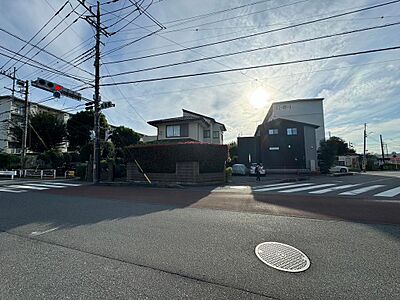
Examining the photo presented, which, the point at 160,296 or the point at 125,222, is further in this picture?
the point at 125,222

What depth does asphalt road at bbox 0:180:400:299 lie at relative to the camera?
248 cm

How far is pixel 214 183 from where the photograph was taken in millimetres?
15820

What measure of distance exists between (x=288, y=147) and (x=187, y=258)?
2975 centimetres

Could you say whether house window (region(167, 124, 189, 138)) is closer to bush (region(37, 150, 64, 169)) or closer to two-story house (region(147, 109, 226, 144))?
two-story house (region(147, 109, 226, 144))

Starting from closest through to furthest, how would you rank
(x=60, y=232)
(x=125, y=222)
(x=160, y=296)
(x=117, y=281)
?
(x=160, y=296) → (x=117, y=281) → (x=60, y=232) → (x=125, y=222)

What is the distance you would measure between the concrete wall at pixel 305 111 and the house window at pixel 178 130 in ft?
83.0

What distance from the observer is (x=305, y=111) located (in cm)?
4272

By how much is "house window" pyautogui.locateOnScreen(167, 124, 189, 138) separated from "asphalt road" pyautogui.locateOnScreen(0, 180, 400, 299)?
2103 cm

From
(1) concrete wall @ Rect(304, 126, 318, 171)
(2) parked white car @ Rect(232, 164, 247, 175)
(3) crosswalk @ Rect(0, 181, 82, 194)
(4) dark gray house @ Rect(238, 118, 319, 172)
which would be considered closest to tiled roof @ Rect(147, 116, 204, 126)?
(2) parked white car @ Rect(232, 164, 247, 175)

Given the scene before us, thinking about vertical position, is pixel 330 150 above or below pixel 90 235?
above

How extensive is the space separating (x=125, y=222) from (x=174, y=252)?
237 centimetres

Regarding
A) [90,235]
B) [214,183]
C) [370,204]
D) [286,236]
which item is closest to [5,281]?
[90,235]

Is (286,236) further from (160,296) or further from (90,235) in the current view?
(90,235)

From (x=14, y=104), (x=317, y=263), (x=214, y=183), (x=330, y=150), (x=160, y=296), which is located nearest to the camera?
(x=160, y=296)
